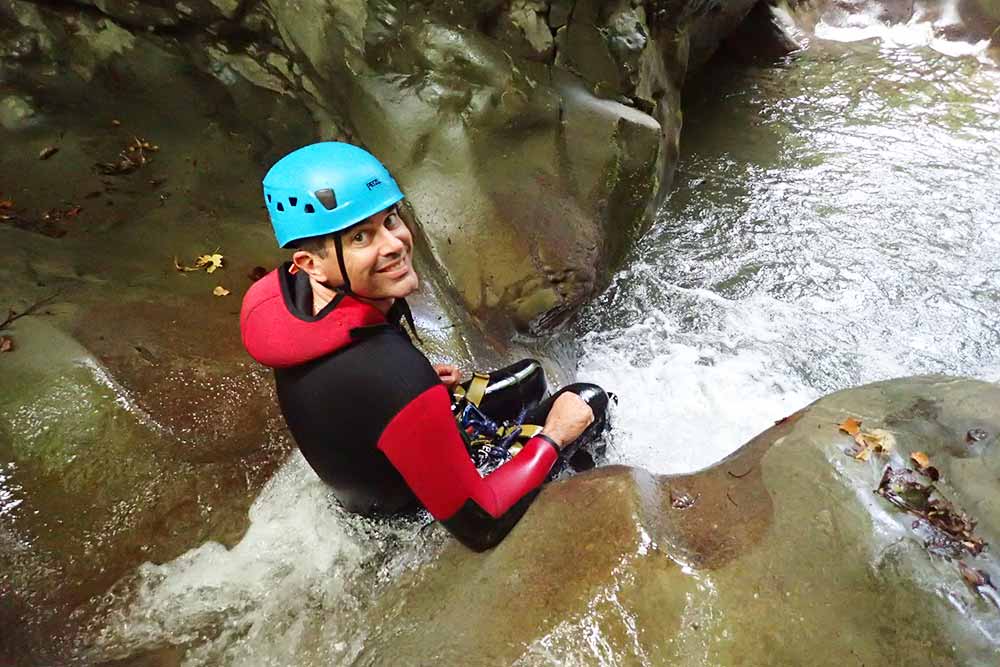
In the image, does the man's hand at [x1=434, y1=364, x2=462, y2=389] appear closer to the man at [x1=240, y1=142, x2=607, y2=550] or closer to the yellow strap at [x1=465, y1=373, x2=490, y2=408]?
the yellow strap at [x1=465, y1=373, x2=490, y2=408]

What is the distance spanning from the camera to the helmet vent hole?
76.1 inches

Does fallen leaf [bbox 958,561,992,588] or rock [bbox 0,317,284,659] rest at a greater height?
fallen leaf [bbox 958,561,992,588]

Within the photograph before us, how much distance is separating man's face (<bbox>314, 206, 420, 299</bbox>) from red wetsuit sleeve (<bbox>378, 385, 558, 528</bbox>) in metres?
0.37

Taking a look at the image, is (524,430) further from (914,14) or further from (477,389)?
(914,14)

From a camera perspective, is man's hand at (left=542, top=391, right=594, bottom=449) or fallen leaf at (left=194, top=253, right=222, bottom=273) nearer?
man's hand at (left=542, top=391, right=594, bottom=449)

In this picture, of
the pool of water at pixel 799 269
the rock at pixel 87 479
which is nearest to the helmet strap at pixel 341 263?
the rock at pixel 87 479

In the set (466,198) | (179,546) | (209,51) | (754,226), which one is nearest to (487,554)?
(179,546)

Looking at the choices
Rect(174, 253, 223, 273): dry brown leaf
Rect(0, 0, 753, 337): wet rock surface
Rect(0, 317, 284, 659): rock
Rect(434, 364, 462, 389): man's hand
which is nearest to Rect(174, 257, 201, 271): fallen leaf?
Rect(174, 253, 223, 273): dry brown leaf

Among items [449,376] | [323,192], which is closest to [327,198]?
[323,192]

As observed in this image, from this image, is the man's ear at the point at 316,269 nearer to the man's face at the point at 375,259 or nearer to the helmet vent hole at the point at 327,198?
the man's face at the point at 375,259

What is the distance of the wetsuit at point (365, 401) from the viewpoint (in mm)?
1923

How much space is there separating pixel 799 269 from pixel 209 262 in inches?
185

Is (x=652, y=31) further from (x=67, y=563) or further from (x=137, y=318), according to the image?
(x=67, y=563)

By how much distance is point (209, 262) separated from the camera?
3869 millimetres
